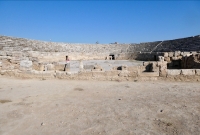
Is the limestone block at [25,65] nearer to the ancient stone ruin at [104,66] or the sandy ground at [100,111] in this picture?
the ancient stone ruin at [104,66]

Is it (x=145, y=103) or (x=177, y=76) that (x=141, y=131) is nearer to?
(x=145, y=103)

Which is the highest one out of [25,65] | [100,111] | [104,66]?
[25,65]

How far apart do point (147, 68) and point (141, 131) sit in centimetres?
604

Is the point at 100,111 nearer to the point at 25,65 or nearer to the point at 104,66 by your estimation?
the point at 25,65

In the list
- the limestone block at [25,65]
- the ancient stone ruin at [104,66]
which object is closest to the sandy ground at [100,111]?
the ancient stone ruin at [104,66]

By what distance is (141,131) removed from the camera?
316 cm

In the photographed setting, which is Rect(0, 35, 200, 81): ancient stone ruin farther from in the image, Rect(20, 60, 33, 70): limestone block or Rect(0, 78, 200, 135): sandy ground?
Rect(0, 78, 200, 135): sandy ground

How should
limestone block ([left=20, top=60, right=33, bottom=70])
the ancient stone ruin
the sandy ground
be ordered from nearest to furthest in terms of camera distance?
the sandy ground, the ancient stone ruin, limestone block ([left=20, top=60, right=33, bottom=70])

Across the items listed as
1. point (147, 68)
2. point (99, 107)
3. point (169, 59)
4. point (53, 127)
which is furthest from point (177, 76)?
point (169, 59)

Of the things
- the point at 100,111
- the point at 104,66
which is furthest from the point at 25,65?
the point at 104,66

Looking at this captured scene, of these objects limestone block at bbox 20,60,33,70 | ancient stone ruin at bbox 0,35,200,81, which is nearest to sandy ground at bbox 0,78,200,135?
ancient stone ruin at bbox 0,35,200,81

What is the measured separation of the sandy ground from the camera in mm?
3268

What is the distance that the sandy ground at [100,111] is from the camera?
327 centimetres

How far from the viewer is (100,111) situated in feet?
13.7
